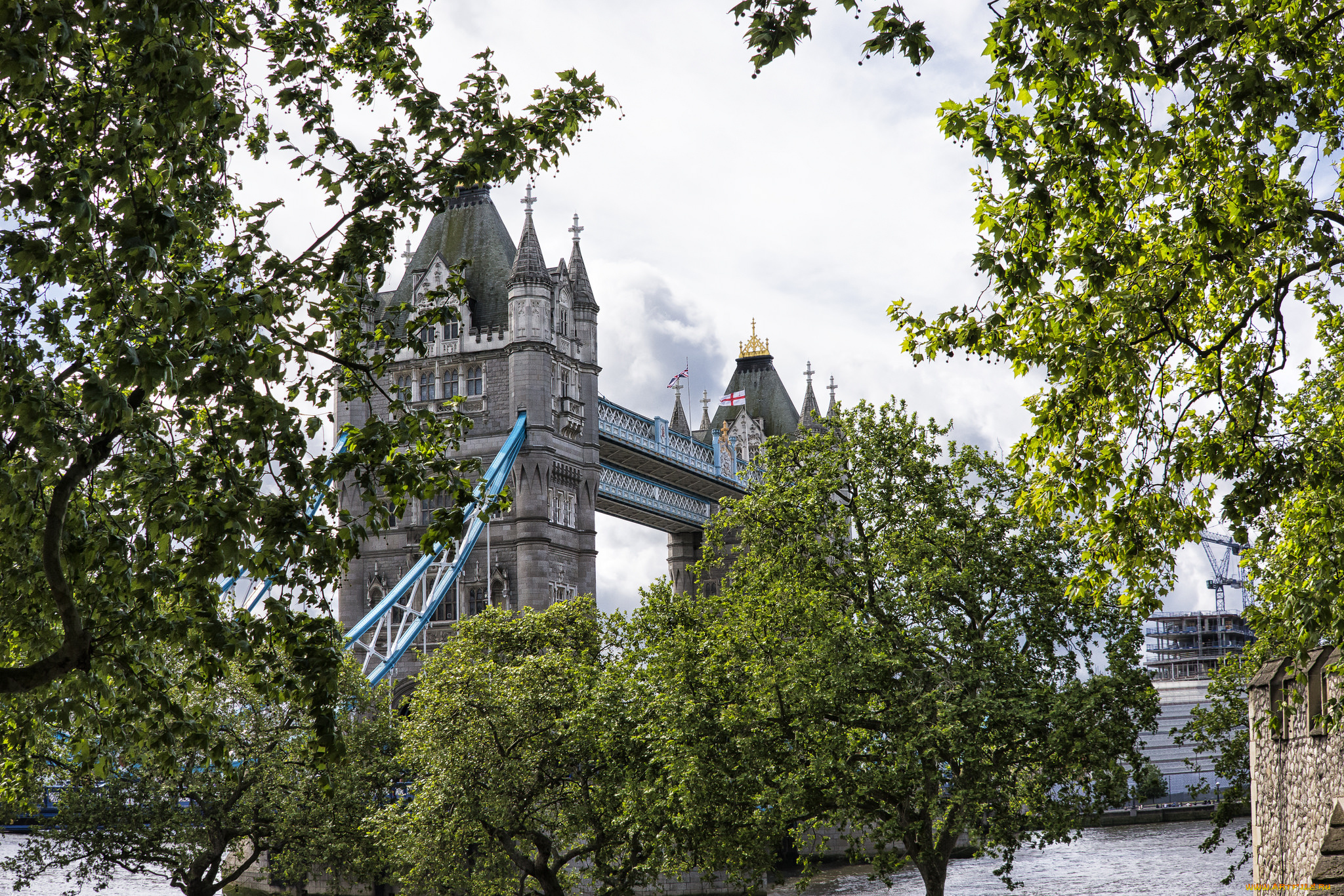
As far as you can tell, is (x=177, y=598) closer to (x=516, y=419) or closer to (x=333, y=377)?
(x=333, y=377)

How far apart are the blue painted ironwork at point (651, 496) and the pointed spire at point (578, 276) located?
25.6 feet

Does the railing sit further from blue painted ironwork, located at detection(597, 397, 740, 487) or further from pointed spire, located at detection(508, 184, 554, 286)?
pointed spire, located at detection(508, 184, 554, 286)

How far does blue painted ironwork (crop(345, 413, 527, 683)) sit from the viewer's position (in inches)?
1938

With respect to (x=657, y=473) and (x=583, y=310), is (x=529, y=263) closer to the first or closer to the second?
(x=583, y=310)

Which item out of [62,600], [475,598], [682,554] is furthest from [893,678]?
[682,554]

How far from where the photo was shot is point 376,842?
94.4ft

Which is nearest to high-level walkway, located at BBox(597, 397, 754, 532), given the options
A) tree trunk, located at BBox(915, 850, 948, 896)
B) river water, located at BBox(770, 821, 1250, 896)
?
river water, located at BBox(770, 821, 1250, 896)

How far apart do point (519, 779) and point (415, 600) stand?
28.5 metres

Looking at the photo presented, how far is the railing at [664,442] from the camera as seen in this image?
6244 cm

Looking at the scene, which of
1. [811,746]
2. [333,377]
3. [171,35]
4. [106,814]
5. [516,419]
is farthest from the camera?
[516,419]

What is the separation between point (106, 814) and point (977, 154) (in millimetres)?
25112

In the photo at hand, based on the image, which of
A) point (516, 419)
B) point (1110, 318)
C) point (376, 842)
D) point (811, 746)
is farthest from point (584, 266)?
point (1110, 318)

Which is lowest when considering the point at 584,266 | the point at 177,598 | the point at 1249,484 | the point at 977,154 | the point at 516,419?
the point at 177,598

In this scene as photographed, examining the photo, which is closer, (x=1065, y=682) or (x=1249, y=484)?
(x=1249, y=484)
